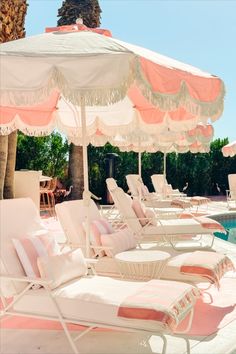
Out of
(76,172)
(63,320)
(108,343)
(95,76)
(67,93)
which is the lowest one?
(108,343)

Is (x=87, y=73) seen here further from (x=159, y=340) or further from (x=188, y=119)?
(x=188, y=119)

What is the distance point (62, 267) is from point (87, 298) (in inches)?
23.6

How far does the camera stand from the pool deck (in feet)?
13.9

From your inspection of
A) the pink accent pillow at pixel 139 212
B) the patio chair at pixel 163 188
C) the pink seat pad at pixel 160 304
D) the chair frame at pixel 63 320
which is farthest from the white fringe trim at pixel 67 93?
the patio chair at pixel 163 188

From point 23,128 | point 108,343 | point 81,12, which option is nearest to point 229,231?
point 23,128

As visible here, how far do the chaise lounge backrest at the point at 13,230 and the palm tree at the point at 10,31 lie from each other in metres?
8.42

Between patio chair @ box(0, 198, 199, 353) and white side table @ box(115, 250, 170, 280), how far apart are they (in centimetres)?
55

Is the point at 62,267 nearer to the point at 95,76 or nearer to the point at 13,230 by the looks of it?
the point at 13,230

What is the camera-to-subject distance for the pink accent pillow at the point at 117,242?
625 centimetres

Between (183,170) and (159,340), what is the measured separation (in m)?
18.5

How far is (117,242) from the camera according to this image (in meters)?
6.37

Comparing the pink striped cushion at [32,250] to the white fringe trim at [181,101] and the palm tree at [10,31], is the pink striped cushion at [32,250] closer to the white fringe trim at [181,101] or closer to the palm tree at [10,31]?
the white fringe trim at [181,101]

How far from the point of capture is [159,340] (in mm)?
4461

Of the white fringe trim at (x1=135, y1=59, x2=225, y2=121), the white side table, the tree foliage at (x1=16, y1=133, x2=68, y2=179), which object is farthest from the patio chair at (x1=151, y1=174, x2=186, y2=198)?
the white fringe trim at (x1=135, y1=59, x2=225, y2=121)
